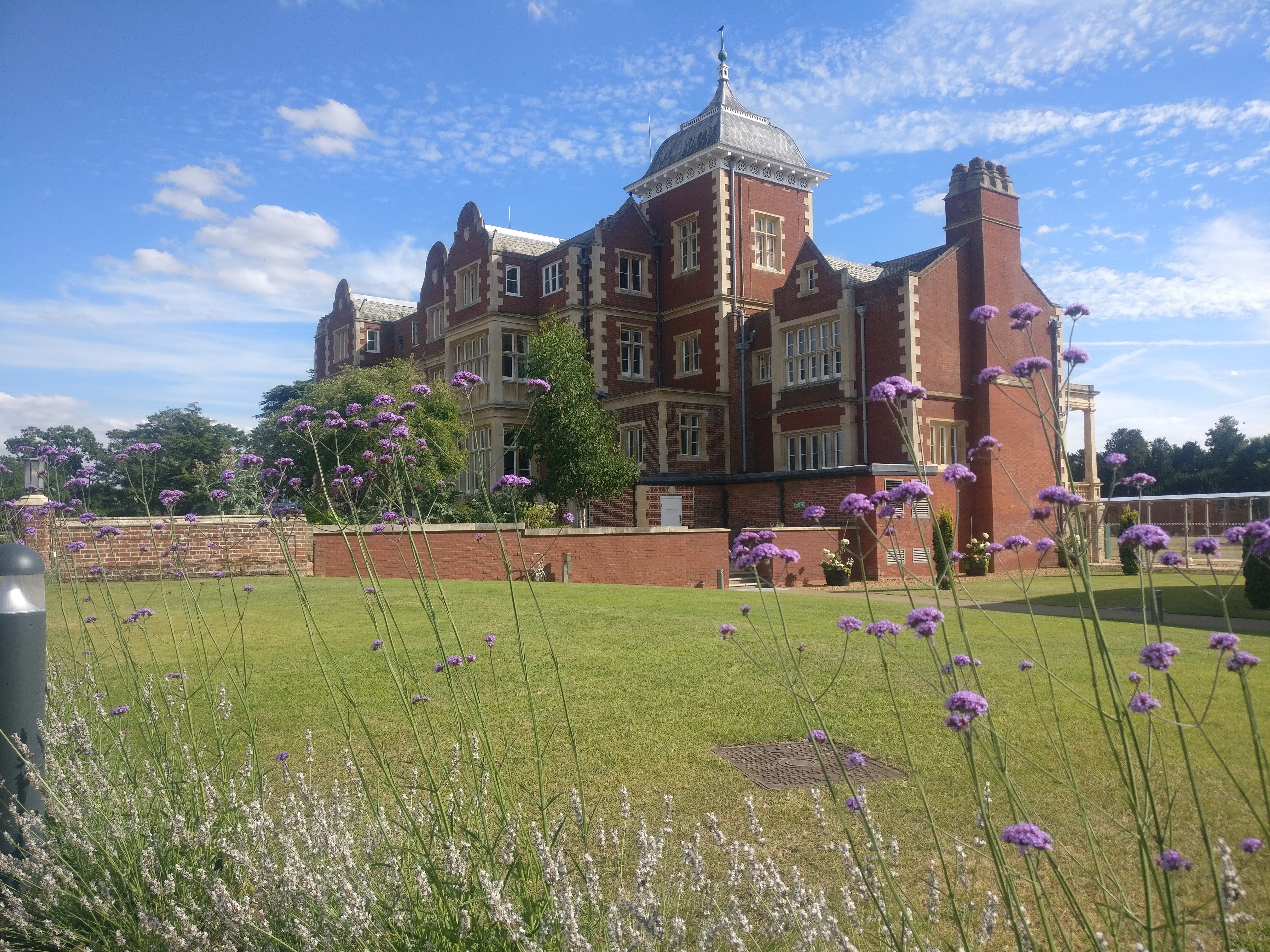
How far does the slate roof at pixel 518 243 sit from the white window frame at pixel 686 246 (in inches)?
189

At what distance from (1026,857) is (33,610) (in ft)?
13.2

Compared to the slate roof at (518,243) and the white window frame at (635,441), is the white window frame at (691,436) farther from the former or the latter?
the slate roof at (518,243)

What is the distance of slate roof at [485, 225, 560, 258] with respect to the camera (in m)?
34.1

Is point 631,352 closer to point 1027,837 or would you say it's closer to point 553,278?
point 553,278

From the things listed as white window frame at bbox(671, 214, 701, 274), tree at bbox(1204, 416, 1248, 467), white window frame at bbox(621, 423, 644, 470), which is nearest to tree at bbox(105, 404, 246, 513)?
white window frame at bbox(621, 423, 644, 470)

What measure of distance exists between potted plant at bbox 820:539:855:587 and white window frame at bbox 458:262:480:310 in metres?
18.3

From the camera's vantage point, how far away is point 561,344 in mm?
25844

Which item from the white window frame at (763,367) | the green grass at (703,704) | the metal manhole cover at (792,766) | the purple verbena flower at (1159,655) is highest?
the white window frame at (763,367)

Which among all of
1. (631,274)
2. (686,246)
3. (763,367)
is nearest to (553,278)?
(631,274)

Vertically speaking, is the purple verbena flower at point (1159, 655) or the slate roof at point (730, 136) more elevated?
the slate roof at point (730, 136)

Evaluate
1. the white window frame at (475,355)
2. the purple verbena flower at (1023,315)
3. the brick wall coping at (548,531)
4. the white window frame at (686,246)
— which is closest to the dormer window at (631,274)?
the white window frame at (686,246)

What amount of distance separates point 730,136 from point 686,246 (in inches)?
160

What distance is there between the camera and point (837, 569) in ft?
74.1

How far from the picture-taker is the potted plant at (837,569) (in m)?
22.2
